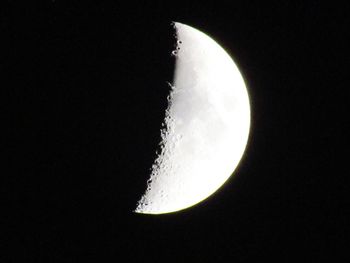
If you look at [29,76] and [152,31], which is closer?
[29,76]

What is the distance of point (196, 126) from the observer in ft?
8.57

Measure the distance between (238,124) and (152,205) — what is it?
3.50 ft

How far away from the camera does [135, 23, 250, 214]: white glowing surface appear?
2.60 m

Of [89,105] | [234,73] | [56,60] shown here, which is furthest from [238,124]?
[56,60]

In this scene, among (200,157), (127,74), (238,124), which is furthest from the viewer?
(238,124)

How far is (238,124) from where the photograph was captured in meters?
2.93

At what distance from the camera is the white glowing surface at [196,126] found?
102 inches

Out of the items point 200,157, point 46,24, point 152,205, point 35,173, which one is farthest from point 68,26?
point 152,205

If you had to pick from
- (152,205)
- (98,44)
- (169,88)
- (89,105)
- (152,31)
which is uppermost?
(152,31)

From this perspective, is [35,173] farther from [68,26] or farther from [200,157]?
[200,157]

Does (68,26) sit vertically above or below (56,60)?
above

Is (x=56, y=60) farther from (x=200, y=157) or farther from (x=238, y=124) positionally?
(x=238, y=124)

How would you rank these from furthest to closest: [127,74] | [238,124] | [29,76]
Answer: [238,124], [127,74], [29,76]

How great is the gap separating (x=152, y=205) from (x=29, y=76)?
1458 millimetres
